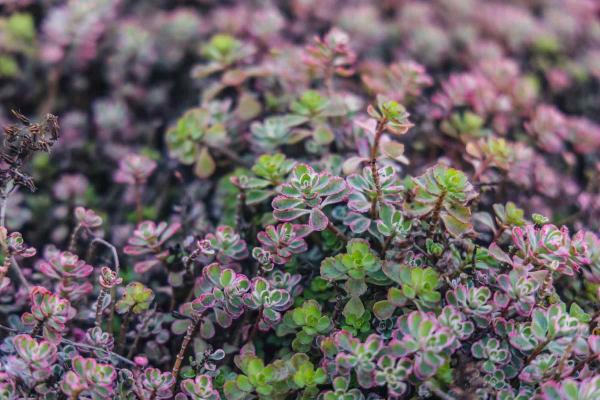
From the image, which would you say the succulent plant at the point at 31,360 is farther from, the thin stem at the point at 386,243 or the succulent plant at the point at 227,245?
the thin stem at the point at 386,243

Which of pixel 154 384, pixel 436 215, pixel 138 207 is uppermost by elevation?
pixel 436 215

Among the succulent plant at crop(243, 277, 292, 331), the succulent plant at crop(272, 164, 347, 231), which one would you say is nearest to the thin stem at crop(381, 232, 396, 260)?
the succulent plant at crop(272, 164, 347, 231)

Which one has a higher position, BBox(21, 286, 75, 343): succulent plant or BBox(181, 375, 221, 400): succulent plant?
BBox(21, 286, 75, 343): succulent plant

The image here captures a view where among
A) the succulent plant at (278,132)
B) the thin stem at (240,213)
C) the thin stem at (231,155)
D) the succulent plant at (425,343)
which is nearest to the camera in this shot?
the succulent plant at (425,343)

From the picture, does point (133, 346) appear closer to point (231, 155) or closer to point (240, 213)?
point (240, 213)

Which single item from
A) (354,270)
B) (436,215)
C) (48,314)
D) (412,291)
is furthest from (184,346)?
(436,215)

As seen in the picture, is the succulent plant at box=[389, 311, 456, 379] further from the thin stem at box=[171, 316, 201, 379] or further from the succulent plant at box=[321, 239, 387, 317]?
the thin stem at box=[171, 316, 201, 379]

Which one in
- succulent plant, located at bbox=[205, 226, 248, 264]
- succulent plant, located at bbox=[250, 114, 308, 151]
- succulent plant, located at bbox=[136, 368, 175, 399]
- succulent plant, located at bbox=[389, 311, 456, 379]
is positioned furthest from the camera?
succulent plant, located at bbox=[250, 114, 308, 151]

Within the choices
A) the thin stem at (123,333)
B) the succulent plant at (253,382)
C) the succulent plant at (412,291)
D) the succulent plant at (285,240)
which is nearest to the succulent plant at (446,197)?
the succulent plant at (412,291)
